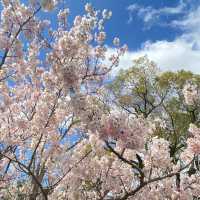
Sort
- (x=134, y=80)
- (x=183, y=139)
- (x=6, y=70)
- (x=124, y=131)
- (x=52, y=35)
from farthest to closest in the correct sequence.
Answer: (x=134, y=80), (x=183, y=139), (x=6, y=70), (x=52, y=35), (x=124, y=131)

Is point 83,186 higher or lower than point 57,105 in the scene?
lower

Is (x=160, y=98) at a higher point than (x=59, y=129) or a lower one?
higher

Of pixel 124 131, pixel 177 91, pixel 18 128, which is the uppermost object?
pixel 177 91

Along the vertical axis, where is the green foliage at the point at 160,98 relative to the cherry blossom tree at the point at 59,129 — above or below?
above

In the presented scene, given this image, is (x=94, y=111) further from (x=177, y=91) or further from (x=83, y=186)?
(x=177, y=91)

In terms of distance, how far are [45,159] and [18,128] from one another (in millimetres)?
859

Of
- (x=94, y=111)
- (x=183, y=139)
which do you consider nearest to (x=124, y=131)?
(x=94, y=111)

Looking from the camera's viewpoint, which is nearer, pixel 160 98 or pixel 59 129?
pixel 59 129

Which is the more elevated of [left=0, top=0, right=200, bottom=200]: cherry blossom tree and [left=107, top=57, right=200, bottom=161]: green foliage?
[left=107, top=57, right=200, bottom=161]: green foliage

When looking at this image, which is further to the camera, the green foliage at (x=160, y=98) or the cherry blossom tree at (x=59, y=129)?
the green foliage at (x=160, y=98)

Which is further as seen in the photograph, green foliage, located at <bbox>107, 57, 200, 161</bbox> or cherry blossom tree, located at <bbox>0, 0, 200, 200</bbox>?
green foliage, located at <bbox>107, 57, 200, 161</bbox>

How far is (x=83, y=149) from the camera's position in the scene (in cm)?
969

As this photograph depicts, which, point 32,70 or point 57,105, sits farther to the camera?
point 32,70

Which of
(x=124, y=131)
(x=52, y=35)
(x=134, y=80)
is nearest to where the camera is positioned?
(x=124, y=131)
